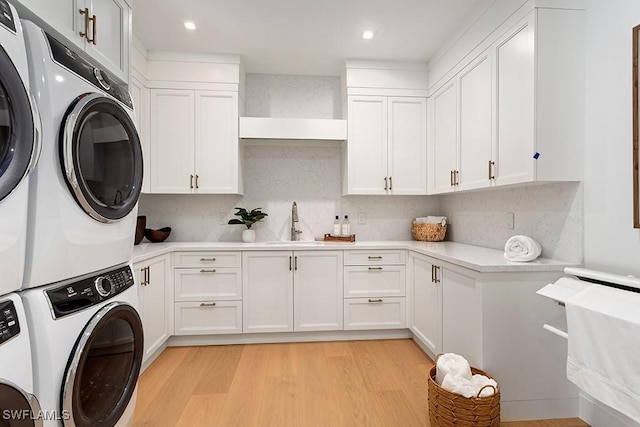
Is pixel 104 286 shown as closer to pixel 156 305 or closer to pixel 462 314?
pixel 156 305

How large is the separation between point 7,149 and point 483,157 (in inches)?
98.6

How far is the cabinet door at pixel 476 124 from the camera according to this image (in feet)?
7.34

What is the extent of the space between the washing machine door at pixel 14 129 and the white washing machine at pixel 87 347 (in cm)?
37

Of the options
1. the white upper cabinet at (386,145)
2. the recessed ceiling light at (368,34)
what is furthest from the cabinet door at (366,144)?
the recessed ceiling light at (368,34)

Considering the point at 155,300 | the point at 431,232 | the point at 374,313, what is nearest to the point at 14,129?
the point at 155,300

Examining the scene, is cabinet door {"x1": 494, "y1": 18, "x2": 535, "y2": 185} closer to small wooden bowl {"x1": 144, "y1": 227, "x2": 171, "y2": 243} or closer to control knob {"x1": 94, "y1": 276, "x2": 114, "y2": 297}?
control knob {"x1": 94, "y1": 276, "x2": 114, "y2": 297}

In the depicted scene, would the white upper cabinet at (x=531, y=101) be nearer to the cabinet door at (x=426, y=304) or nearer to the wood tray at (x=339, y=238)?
the cabinet door at (x=426, y=304)

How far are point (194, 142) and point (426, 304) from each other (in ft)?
8.29

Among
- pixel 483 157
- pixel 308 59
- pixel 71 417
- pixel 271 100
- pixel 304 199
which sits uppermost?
pixel 308 59

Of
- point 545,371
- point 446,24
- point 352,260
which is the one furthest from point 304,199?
point 545,371

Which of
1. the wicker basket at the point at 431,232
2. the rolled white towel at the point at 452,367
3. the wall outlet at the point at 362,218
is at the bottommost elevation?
the rolled white towel at the point at 452,367

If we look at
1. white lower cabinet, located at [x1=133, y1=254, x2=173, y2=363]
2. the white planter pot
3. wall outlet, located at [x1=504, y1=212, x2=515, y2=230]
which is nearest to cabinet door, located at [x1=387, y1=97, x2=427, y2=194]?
wall outlet, located at [x1=504, y1=212, x2=515, y2=230]

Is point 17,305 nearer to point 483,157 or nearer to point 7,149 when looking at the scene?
point 7,149

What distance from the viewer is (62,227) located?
1019 millimetres
